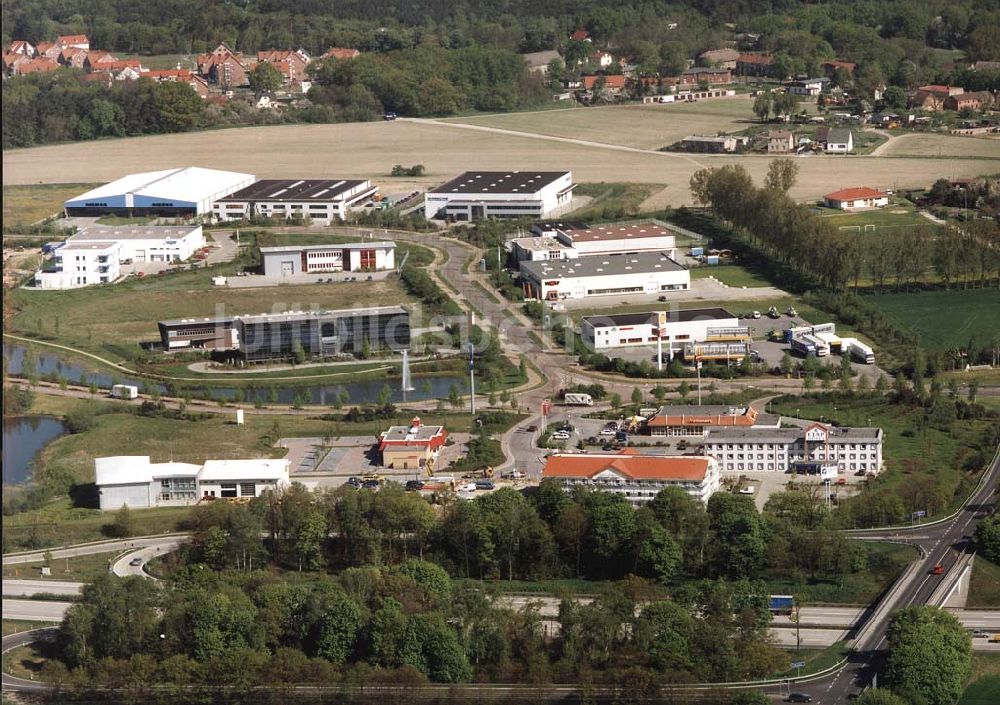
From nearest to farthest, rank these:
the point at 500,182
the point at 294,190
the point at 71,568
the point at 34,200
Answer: the point at 71,568
the point at 500,182
the point at 294,190
the point at 34,200

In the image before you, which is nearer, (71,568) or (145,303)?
(71,568)

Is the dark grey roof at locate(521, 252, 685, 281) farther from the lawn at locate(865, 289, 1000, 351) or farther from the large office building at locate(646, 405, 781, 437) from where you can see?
the large office building at locate(646, 405, 781, 437)

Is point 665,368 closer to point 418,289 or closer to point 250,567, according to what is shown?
point 418,289

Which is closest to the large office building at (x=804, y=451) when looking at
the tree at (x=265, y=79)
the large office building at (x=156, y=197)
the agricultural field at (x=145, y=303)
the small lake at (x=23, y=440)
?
the small lake at (x=23, y=440)

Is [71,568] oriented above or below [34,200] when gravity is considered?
below

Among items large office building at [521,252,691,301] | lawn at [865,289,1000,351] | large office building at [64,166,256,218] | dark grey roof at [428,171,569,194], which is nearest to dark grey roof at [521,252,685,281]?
large office building at [521,252,691,301]

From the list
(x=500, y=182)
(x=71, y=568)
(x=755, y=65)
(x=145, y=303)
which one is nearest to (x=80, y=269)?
(x=145, y=303)

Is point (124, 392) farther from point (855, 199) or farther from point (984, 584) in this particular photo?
point (855, 199)

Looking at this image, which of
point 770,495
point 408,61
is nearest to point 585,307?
point 770,495
